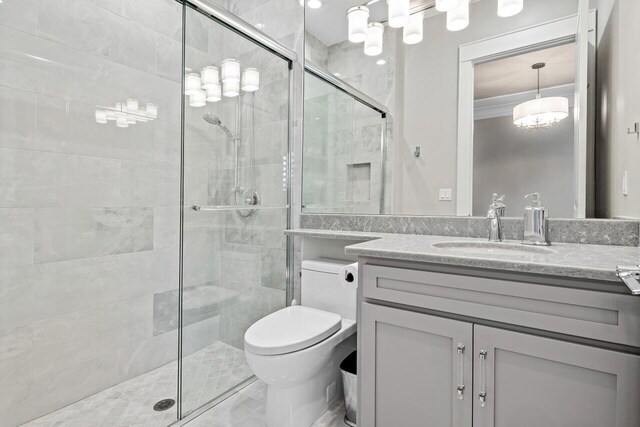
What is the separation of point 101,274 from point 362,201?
62.3 inches

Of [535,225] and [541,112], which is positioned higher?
[541,112]

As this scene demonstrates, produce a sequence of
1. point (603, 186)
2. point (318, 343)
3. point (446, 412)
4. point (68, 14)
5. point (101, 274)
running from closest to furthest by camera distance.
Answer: point (446, 412) → point (603, 186) → point (318, 343) → point (68, 14) → point (101, 274)

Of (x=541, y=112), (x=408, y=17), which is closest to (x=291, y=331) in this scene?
(x=541, y=112)

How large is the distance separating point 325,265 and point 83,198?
140 cm

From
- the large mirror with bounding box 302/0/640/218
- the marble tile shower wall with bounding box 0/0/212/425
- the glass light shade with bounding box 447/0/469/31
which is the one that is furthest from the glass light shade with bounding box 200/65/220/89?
the glass light shade with bounding box 447/0/469/31

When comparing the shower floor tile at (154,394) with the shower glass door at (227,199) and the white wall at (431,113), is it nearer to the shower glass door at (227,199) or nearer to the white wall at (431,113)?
the shower glass door at (227,199)

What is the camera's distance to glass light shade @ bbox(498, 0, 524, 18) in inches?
56.9

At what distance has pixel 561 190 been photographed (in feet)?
4.52

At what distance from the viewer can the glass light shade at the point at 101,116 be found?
6.06ft

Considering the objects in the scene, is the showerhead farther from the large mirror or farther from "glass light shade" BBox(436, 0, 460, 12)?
"glass light shade" BBox(436, 0, 460, 12)

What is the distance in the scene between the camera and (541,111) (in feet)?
4.59

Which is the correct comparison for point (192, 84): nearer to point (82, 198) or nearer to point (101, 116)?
point (101, 116)

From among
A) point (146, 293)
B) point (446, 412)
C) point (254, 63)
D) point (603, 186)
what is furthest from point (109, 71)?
point (603, 186)

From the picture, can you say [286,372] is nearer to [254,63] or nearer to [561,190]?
[561,190]
